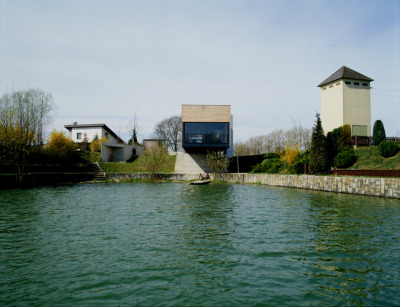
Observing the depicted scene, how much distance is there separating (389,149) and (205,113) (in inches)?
710

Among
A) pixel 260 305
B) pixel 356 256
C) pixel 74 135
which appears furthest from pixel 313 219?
pixel 74 135

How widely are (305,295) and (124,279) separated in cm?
291

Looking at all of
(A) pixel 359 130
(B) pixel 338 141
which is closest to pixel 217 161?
(B) pixel 338 141

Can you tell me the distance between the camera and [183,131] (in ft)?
106

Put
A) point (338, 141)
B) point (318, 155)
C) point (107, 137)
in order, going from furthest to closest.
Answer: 1. point (107, 137)
2. point (338, 141)
3. point (318, 155)

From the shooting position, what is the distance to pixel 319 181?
20984 millimetres

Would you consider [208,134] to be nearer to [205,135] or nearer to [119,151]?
[205,135]

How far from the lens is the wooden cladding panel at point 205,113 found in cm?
3259

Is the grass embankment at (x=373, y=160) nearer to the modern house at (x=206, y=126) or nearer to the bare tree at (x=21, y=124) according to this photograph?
the modern house at (x=206, y=126)

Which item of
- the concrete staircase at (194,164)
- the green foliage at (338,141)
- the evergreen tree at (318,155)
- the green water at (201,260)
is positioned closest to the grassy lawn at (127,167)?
the concrete staircase at (194,164)

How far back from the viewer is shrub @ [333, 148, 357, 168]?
936 inches

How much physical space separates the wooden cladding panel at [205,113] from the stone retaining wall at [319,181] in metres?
6.38

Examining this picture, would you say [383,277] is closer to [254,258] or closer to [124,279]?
[254,258]

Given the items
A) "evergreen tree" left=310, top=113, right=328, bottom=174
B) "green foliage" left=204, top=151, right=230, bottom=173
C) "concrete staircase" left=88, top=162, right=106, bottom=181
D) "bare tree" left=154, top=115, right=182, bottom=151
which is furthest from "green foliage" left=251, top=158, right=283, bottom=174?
"bare tree" left=154, top=115, right=182, bottom=151
